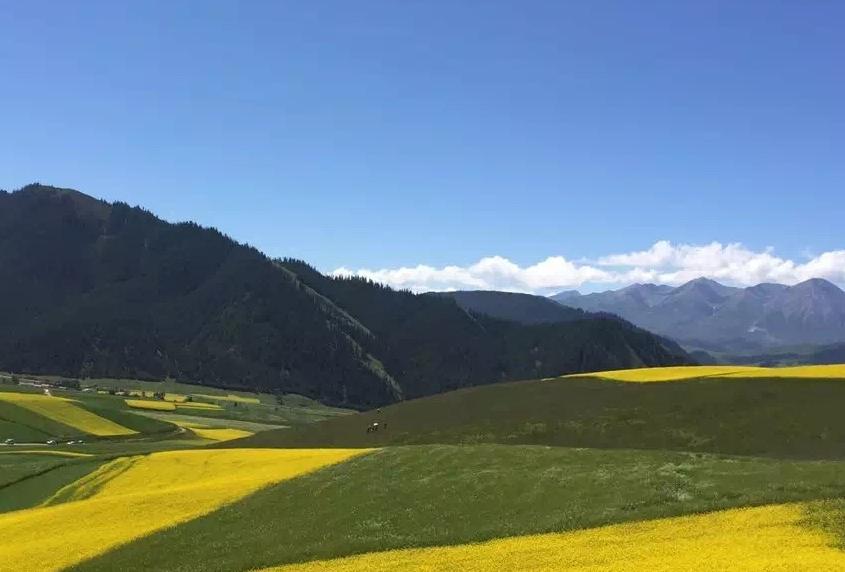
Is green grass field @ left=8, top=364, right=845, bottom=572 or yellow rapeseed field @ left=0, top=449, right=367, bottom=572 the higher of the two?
green grass field @ left=8, top=364, right=845, bottom=572

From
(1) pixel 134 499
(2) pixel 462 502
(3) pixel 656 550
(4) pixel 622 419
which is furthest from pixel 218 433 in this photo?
(3) pixel 656 550

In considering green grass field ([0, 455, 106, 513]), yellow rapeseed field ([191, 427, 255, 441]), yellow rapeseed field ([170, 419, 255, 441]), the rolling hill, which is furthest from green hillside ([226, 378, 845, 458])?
yellow rapeseed field ([170, 419, 255, 441])

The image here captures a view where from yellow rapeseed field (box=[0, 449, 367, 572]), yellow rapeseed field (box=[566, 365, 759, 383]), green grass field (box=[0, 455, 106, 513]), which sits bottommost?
green grass field (box=[0, 455, 106, 513])

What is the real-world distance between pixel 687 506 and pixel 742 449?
76.2ft

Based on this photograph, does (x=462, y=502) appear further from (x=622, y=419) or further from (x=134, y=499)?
(x=622, y=419)

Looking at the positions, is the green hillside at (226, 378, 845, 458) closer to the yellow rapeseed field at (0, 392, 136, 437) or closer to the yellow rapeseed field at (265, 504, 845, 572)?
the yellow rapeseed field at (265, 504, 845, 572)

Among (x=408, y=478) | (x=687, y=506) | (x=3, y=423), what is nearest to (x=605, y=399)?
(x=408, y=478)

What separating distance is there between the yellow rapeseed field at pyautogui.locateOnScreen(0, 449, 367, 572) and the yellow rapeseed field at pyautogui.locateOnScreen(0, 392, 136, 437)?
8030cm

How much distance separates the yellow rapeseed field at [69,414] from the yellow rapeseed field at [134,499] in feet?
263

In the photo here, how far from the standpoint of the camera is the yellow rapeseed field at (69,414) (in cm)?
13888

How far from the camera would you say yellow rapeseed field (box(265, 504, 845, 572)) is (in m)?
23.8

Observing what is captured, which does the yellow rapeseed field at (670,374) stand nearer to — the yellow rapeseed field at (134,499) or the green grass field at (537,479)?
the green grass field at (537,479)

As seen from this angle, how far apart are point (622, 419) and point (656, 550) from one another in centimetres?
3802

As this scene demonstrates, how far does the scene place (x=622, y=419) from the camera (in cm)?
6359
